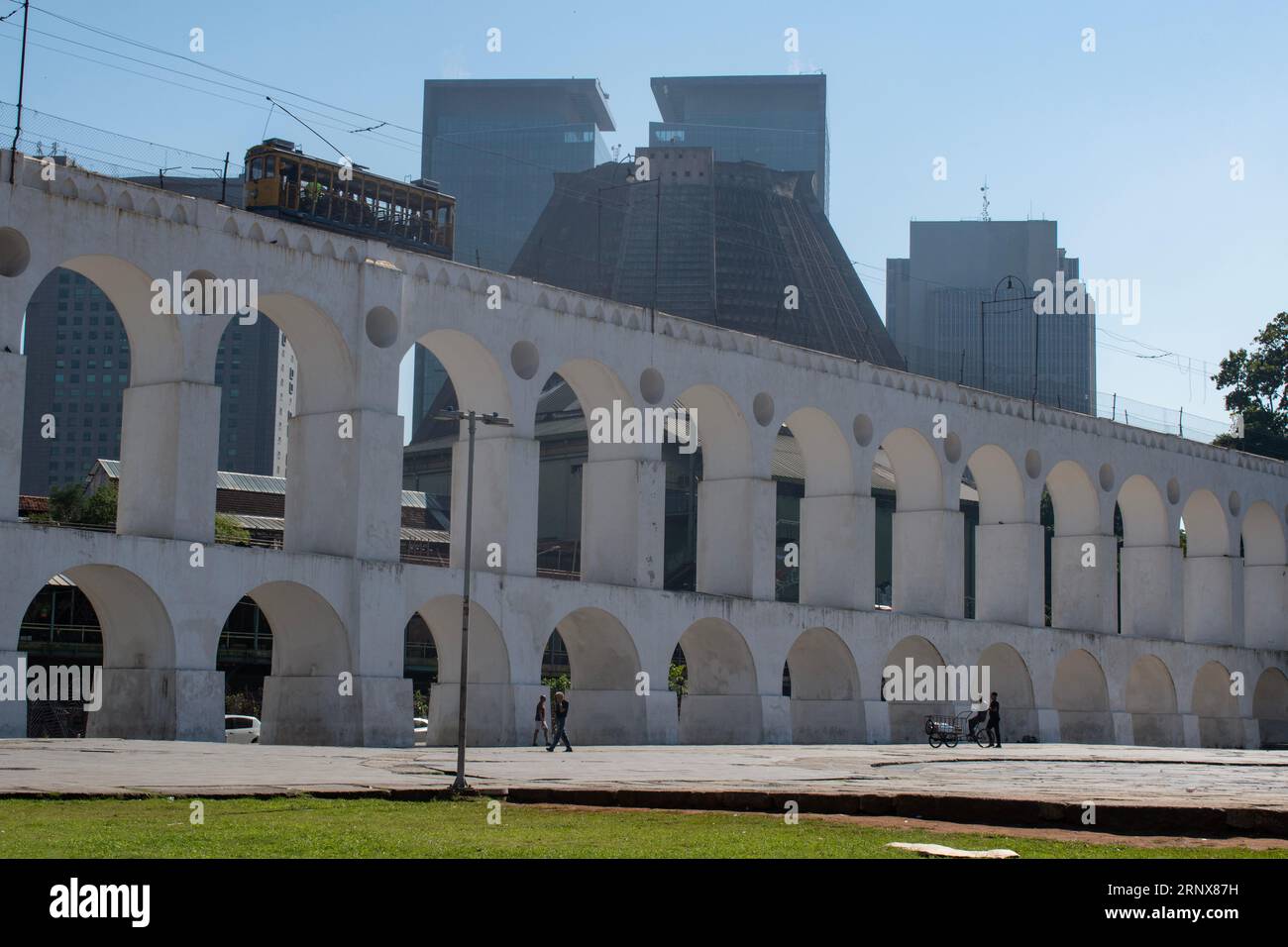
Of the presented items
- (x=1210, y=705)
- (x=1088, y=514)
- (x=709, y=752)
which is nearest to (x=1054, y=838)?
(x=709, y=752)

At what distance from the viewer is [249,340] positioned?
136m

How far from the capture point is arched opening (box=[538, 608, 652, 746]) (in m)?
39.6

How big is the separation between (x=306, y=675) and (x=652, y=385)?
11365mm

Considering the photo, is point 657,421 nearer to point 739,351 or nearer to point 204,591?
point 739,351

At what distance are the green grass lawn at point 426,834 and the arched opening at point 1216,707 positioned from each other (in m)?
44.2

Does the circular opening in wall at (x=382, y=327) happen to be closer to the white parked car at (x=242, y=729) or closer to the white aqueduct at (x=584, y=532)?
the white aqueduct at (x=584, y=532)

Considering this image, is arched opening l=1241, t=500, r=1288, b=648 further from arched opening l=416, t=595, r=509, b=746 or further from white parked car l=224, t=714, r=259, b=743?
white parked car l=224, t=714, r=259, b=743

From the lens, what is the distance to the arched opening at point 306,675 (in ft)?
111

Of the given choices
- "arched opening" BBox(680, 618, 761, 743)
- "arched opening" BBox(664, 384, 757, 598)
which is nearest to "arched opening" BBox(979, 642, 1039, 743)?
"arched opening" BBox(664, 384, 757, 598)

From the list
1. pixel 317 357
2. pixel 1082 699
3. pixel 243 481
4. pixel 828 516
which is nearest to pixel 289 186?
pixel 317 357

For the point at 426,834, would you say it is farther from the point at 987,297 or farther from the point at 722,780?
the point at 987,297

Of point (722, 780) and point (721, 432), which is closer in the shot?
point (722, 780)

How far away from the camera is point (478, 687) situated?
37562 mm
